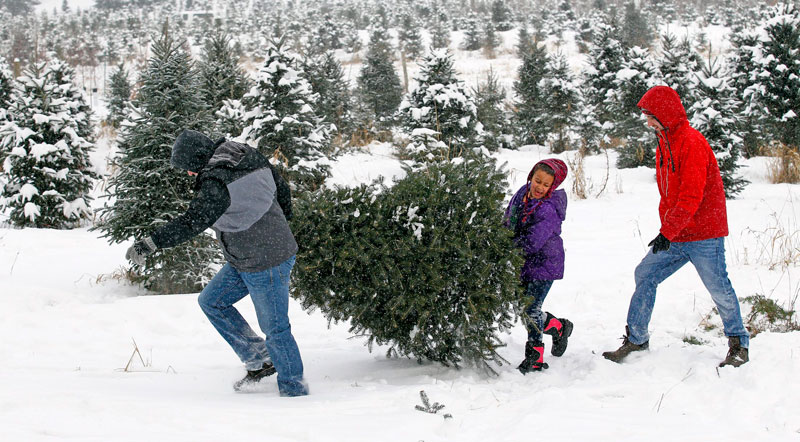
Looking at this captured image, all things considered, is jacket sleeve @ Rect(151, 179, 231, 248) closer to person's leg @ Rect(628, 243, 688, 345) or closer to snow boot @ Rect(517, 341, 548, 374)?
snow boot @ Rect(517, 341, 548, 374)

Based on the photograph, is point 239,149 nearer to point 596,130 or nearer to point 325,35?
point 596,130

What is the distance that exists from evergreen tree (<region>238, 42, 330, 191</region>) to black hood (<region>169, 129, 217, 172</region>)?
5.64 m

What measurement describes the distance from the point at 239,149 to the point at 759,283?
5196mm

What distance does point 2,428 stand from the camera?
2.35m

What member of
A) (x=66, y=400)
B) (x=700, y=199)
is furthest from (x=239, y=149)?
(x=700, y=199)

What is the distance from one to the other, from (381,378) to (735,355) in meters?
2.44

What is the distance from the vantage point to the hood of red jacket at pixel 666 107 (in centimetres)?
373

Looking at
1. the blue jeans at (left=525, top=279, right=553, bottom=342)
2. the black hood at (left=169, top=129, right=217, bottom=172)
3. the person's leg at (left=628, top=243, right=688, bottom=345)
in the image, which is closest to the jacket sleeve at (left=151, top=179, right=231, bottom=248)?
the black hood at (left=169, top=129, right=217, bottom=172)

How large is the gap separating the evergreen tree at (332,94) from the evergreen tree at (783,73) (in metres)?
10.3

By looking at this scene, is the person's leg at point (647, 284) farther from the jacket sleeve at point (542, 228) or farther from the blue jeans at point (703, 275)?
the jacket sleeve at point (542, 228)

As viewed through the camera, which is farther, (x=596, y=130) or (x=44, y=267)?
(x=596, y=130)

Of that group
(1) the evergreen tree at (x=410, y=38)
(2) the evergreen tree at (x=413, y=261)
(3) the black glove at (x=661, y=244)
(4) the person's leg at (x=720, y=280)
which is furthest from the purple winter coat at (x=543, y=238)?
(1) the evergreen tree at (x=410, y=38)

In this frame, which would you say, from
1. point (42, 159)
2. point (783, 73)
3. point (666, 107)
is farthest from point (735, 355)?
point (42, 159)

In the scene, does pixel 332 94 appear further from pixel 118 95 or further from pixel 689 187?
pixel 689 187
